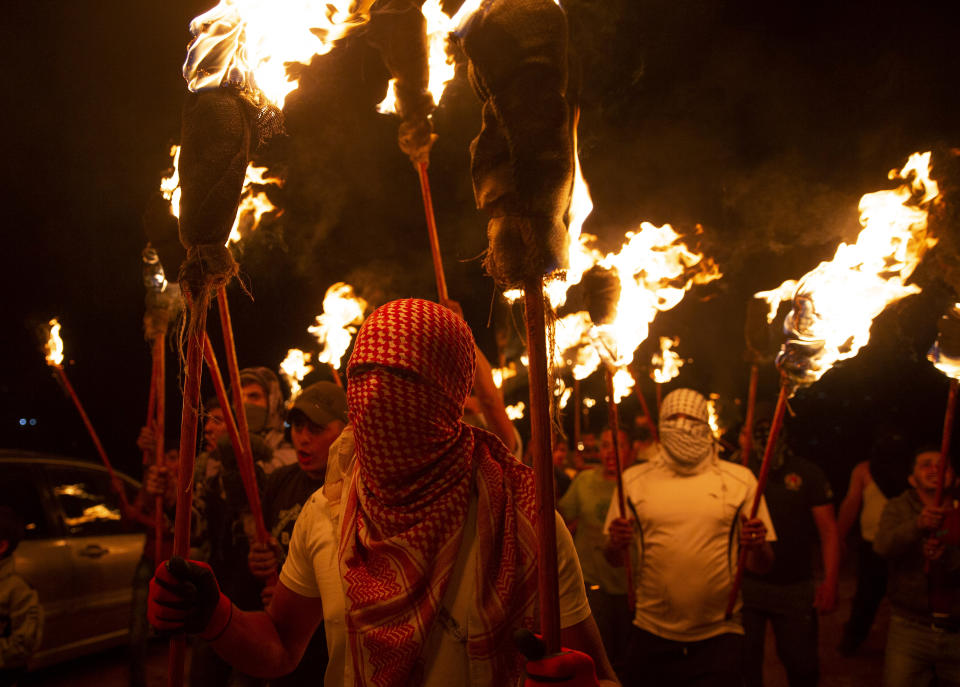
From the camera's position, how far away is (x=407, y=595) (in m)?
2.07

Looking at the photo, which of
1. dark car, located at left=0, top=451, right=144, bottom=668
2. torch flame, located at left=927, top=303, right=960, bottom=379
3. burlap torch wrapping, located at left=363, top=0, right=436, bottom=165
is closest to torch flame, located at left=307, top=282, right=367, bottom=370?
burlap torch wrapping, located at left=363, top=0, right=436, bottom=165

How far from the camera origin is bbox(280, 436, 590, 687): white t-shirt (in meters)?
2.08

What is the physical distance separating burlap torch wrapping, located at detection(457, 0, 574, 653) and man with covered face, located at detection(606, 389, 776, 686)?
10.4ft

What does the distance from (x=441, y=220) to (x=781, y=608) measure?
10433 millimetres

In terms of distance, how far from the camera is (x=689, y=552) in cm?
471

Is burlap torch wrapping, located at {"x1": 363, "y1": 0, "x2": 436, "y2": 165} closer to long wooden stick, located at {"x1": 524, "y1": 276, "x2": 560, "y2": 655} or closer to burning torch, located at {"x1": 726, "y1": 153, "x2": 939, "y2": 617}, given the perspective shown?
long wooden stick, located at {"x1": 524, "y1": 276, "x2": 560, "y2": 655}

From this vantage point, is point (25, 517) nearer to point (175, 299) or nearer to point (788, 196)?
point (175, 299)

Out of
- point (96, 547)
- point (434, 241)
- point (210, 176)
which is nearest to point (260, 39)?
point (210, 176)

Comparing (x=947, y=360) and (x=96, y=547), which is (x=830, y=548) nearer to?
(x=947, y=360)

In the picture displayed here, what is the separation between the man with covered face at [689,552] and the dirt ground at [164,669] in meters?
3.78

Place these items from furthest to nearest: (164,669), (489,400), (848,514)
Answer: (848,514) → (164,669) → (489,400)

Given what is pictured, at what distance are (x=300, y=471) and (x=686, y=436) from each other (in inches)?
109

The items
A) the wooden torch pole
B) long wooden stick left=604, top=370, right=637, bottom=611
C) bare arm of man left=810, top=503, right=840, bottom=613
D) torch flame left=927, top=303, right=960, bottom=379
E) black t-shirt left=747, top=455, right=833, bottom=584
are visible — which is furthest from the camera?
bare arm of man left=810, top=503, right=840, bottom=613

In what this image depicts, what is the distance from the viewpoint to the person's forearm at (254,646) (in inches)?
91.5
